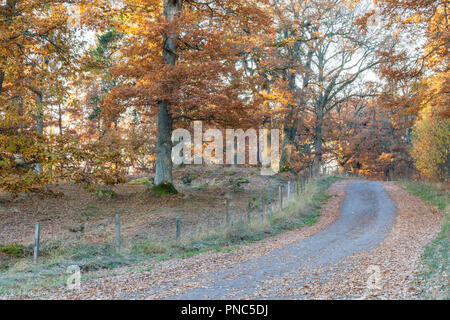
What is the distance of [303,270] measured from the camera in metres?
9.12

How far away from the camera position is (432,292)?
626 cm

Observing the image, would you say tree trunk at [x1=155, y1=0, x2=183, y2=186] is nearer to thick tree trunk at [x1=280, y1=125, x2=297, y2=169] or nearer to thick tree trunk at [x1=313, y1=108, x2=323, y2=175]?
thick tree trunk at [x1=280, y1=125, x2=297, y2=169]

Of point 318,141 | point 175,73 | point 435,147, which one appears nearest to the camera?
point 175,73

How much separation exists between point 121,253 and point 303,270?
5537mm

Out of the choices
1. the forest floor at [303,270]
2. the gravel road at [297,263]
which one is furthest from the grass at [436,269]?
the gravel road at [297,263]

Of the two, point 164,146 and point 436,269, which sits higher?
point 164,146

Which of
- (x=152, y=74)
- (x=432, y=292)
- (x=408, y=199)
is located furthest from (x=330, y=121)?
(x=432, y=292)

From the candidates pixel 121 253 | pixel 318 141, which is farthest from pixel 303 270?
pixel 318 141

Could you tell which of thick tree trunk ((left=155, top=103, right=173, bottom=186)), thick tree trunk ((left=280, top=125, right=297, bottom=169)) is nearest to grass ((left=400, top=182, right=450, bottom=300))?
thick tree trunk ((left=155, top=103, right=173, bottom=186))

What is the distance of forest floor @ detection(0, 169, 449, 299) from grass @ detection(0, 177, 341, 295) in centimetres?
22

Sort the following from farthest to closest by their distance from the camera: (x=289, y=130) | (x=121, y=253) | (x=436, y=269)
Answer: (x=289, y=130)
(x=121, y=253)
(x=436, y=269)

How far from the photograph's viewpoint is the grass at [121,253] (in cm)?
880

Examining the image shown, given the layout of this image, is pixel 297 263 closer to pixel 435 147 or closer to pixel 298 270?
pixel 298 270
